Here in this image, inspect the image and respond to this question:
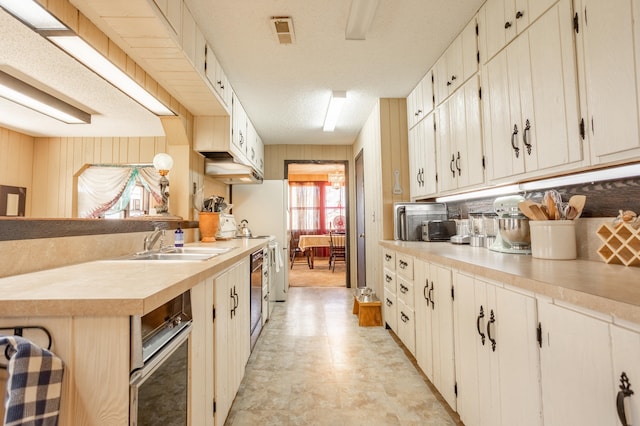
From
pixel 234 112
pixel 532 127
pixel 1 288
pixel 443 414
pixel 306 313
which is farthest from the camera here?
pixel 306 313

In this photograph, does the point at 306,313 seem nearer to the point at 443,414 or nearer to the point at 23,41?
the point at 443,414

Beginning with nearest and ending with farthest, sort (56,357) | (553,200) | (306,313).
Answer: (56,357) < (553,200) < (306,313)

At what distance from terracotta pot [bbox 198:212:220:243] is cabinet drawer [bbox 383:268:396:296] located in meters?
1.82

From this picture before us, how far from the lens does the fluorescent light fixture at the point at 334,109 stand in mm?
3220

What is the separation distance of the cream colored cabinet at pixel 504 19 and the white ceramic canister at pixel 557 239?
105cm

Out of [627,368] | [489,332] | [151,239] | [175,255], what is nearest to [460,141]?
[489,332]

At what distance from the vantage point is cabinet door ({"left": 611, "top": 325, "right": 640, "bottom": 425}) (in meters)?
0.69

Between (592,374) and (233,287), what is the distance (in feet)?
5.35

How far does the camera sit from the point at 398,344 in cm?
274

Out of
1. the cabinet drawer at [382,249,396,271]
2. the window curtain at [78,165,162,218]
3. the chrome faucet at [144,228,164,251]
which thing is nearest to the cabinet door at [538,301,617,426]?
the cabinet drawer at [382,249,396,271]

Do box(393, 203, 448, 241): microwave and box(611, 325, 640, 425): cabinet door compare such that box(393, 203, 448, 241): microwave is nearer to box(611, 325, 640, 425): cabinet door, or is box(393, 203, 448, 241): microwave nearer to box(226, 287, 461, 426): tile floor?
box(226, 287, 461, 426): tile floor

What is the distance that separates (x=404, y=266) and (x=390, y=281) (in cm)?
51

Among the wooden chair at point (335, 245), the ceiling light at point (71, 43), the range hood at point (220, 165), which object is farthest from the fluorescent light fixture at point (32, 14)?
the wooden chair at point (335, 245)

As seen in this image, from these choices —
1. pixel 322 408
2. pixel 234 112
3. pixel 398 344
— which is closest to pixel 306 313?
pixel 398 344
